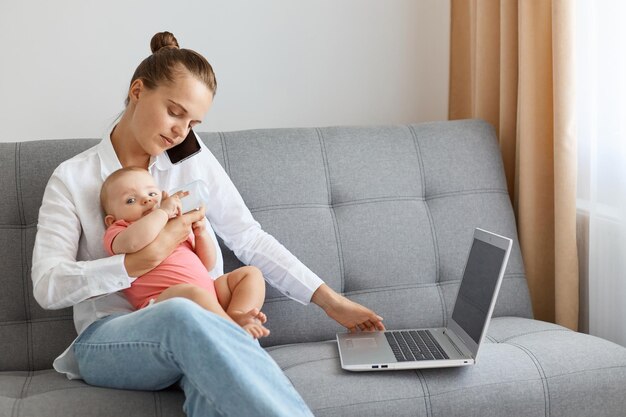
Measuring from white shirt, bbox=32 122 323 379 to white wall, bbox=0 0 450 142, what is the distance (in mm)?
613

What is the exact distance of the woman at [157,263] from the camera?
4.28 feet

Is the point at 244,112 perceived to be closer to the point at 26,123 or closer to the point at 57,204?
the point at 26,123

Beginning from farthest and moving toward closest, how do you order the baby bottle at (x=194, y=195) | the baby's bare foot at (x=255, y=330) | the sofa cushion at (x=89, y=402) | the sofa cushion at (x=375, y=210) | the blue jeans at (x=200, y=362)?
the sofa cushion at (x=375, y=210)
the baby bottle at (x=194, y=195)
the baby's bare foot at (x=255, y=330)
the sofa cushion at (x=89, y=402)
the blue jeans at (x=200, y=362)

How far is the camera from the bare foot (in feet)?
5.07

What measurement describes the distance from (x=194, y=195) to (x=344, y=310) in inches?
17.9

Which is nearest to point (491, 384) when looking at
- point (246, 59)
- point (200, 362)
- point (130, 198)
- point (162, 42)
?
point (200, 362)

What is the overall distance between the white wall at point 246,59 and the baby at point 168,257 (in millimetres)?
785

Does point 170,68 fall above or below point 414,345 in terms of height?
above

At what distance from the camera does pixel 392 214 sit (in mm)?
2096

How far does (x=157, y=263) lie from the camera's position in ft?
5.30

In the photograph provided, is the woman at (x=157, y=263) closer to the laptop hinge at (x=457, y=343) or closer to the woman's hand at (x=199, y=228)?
the woman's hand at (x=199, y=228)

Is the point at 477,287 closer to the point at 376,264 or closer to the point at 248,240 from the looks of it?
the point at 376,264

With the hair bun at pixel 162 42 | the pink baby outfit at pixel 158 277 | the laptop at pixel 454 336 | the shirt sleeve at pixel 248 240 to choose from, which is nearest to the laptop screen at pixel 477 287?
the laptop at pixel 454 336

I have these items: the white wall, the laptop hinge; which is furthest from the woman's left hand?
the white wall
